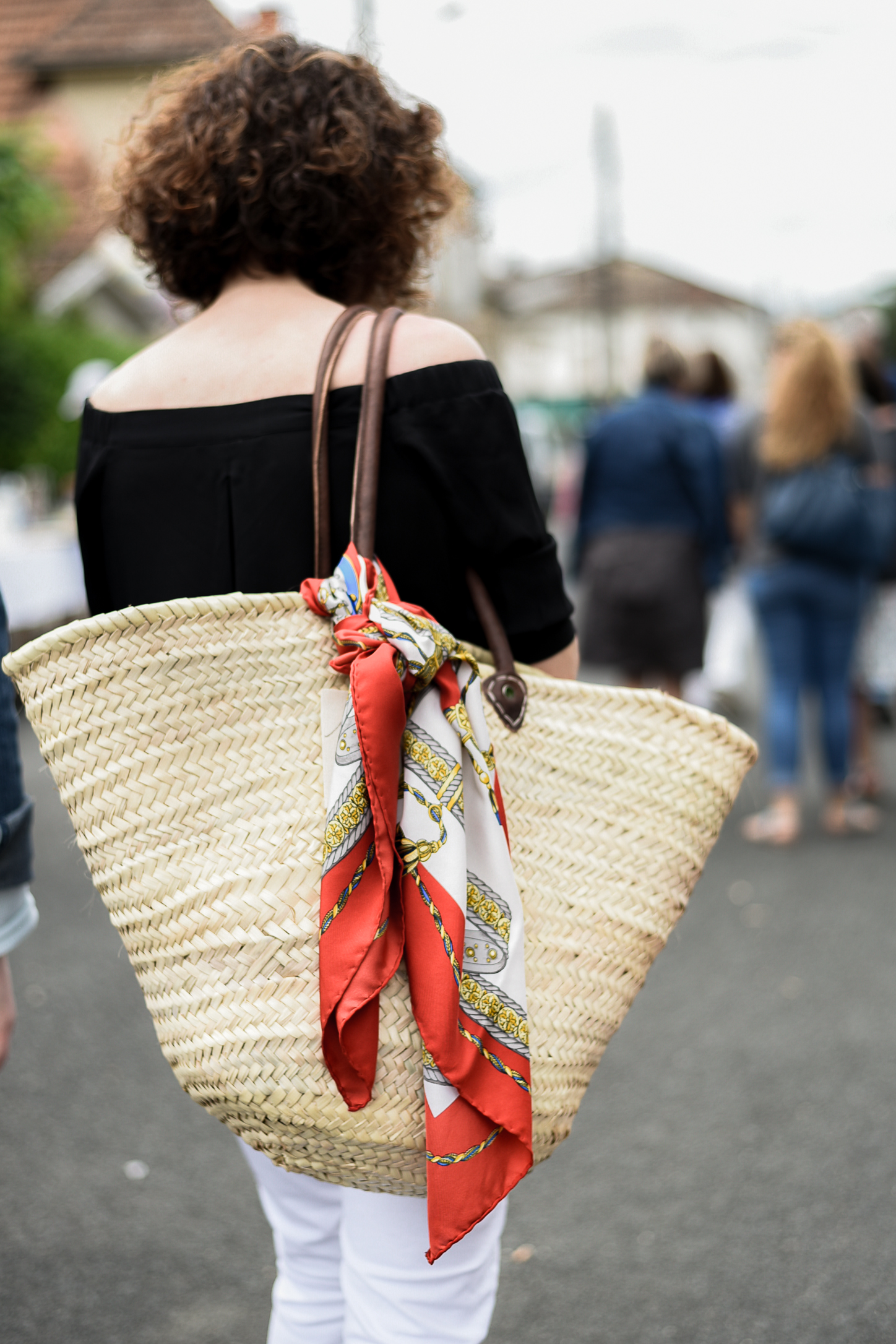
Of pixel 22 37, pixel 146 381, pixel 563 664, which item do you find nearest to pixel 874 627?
pixel 563 664

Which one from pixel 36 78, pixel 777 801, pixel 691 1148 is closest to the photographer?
→ pixel 691 1148

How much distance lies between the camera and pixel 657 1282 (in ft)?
8.30

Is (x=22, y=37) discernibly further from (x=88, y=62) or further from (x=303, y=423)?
(x=303, y=423)

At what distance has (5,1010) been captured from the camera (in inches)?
63.7

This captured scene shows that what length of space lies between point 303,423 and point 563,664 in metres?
0.41

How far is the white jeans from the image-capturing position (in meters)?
1.47

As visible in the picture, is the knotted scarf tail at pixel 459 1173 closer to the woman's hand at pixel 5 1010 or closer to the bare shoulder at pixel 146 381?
the woman's hand at pixel 5 1010

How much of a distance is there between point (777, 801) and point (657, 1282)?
3.03 metres

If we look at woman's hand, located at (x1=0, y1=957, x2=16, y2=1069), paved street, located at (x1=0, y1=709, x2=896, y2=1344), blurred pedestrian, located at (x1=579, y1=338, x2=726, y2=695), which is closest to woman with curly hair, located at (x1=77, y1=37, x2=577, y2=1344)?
woman's hand, located at (x1=0, y1=957, x2=16, y2=1069)

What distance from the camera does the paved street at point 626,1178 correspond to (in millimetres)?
2451

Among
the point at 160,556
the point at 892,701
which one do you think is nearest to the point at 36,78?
the point at 892,701

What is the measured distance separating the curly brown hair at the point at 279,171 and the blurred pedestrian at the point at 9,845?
1.65 ft

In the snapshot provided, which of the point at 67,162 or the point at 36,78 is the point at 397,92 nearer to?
the point at 67,162

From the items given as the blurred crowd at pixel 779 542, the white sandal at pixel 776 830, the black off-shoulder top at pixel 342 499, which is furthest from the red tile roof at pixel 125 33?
the black off-shoulder top at pixel 342 499
